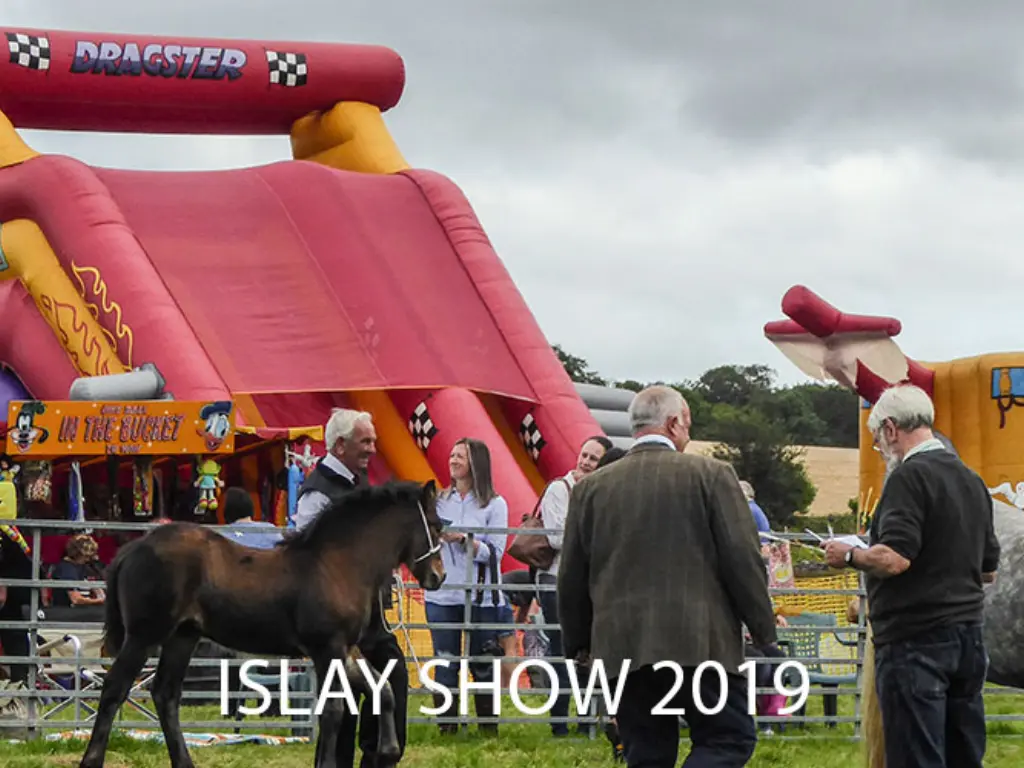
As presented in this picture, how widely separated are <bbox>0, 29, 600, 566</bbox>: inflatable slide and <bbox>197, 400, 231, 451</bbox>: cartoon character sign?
1253 mm

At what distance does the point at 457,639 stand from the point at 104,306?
10.7m

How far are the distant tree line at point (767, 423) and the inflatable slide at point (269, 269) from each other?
1214cm

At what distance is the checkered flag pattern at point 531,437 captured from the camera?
→ 20995 millimetres

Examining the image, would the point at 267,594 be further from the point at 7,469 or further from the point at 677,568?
the point at 7,469

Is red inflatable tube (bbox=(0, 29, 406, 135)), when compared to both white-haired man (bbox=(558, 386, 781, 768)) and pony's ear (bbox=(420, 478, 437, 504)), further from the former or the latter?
white-haired man (bbox=(558, 386, 781, 768))

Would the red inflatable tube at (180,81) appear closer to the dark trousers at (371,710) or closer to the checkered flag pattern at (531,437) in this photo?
the checkered flag pattern at (531,437)

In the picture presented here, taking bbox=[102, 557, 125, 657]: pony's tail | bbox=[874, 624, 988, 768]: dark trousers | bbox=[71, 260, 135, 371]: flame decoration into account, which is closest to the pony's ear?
bbox=[102, 557, 125, 657]: pony's tail

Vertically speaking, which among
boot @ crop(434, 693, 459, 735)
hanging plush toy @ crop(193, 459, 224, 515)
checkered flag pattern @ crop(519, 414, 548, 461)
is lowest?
boot @ crop(434, 693, 459, 735)

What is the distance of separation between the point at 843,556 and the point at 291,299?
52.5ft

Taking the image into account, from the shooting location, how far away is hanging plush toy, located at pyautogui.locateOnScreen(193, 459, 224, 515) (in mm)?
17797

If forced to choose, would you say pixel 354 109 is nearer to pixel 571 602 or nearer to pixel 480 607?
pixel 480 607

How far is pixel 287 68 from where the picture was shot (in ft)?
76.2

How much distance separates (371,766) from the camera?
7531 millimetres

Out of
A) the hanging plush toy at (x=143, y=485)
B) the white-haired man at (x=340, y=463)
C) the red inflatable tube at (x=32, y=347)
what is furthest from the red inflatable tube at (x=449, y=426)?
the white-haired man at (x=340, y=463)
